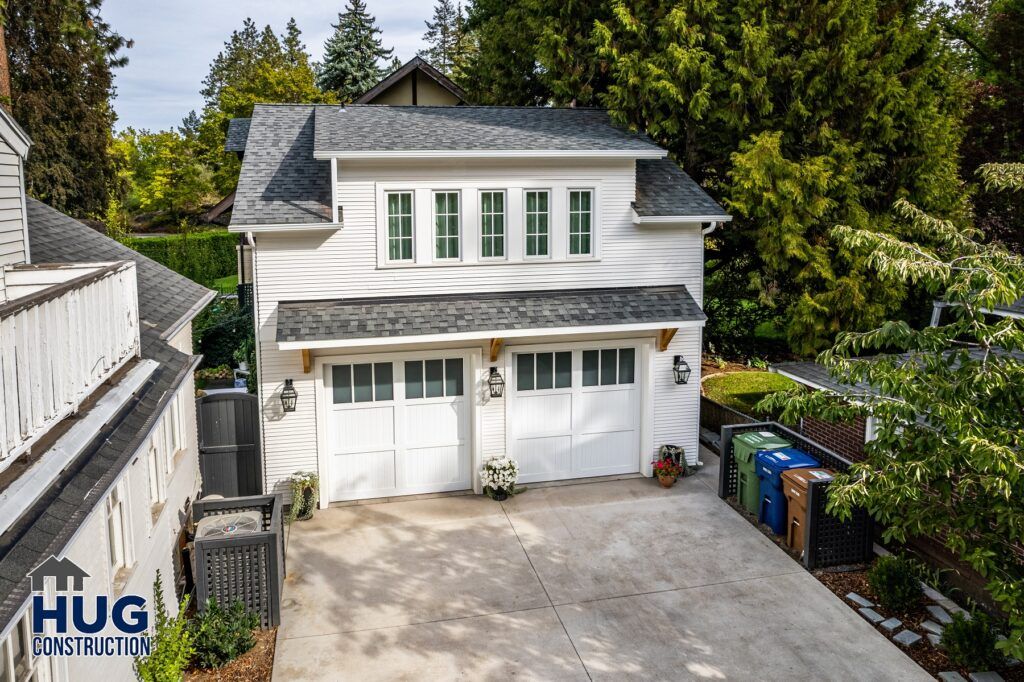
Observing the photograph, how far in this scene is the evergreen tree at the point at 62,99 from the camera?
3198 cm

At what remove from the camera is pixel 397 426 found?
12445 mm

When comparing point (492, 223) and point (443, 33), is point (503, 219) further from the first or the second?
point (443, 33)

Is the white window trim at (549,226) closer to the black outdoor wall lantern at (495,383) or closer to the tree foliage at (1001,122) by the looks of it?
the black outdoor wall lantern at (495,383)

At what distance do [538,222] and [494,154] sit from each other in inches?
55.9

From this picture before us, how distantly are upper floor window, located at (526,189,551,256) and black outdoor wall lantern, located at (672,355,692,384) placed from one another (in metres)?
2.91

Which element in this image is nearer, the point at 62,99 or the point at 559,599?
the point at 559,599

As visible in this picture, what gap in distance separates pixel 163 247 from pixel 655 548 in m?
34.4

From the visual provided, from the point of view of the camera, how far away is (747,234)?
1581 cm

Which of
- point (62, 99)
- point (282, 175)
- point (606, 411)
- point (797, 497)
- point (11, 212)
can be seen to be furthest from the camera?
point (62, 99)

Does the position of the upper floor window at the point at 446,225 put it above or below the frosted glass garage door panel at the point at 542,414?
above

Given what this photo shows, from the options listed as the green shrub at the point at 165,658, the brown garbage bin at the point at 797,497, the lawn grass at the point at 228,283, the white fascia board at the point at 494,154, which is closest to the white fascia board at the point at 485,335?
the white fascia board at the point at 494,154

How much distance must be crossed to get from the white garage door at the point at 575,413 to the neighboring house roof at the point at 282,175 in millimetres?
4007


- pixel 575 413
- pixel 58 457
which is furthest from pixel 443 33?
pixel 58 457

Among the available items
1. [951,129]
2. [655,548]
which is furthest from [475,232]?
[951,129]
